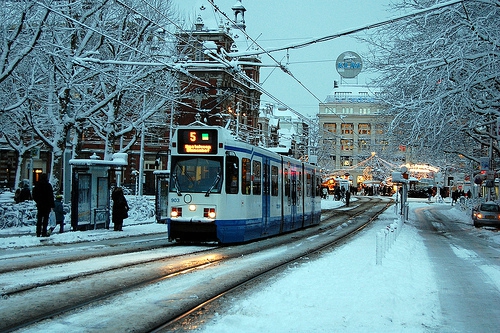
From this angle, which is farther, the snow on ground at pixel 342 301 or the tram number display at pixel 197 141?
the tram number display at pixel 197 141

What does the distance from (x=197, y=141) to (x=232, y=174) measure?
141 cm

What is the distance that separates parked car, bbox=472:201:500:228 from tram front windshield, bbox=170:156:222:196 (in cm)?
2357

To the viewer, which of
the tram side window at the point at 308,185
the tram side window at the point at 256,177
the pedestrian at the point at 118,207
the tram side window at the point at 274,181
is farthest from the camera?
the tram side window at the point at 308,185

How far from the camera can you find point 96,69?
30.8 m

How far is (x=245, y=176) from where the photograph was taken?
66.8 feet

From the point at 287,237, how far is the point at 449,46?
9332 mm

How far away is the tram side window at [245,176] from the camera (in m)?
20.1

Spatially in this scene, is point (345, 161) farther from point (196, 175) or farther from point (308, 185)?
point (196, 175)

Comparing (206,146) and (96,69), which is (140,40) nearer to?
(96,69)

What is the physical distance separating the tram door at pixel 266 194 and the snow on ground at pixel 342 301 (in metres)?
5.91

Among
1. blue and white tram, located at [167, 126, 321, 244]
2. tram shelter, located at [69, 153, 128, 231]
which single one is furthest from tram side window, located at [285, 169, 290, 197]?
tram shelter, located at [69, 153, 128, 231]

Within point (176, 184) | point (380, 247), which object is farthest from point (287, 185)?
point (380, 247)

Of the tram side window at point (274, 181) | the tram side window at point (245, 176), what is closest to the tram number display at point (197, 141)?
the tram side window at point (245, 176)

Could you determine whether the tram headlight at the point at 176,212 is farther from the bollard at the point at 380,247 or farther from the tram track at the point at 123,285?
the bollard at the point at 380,247
